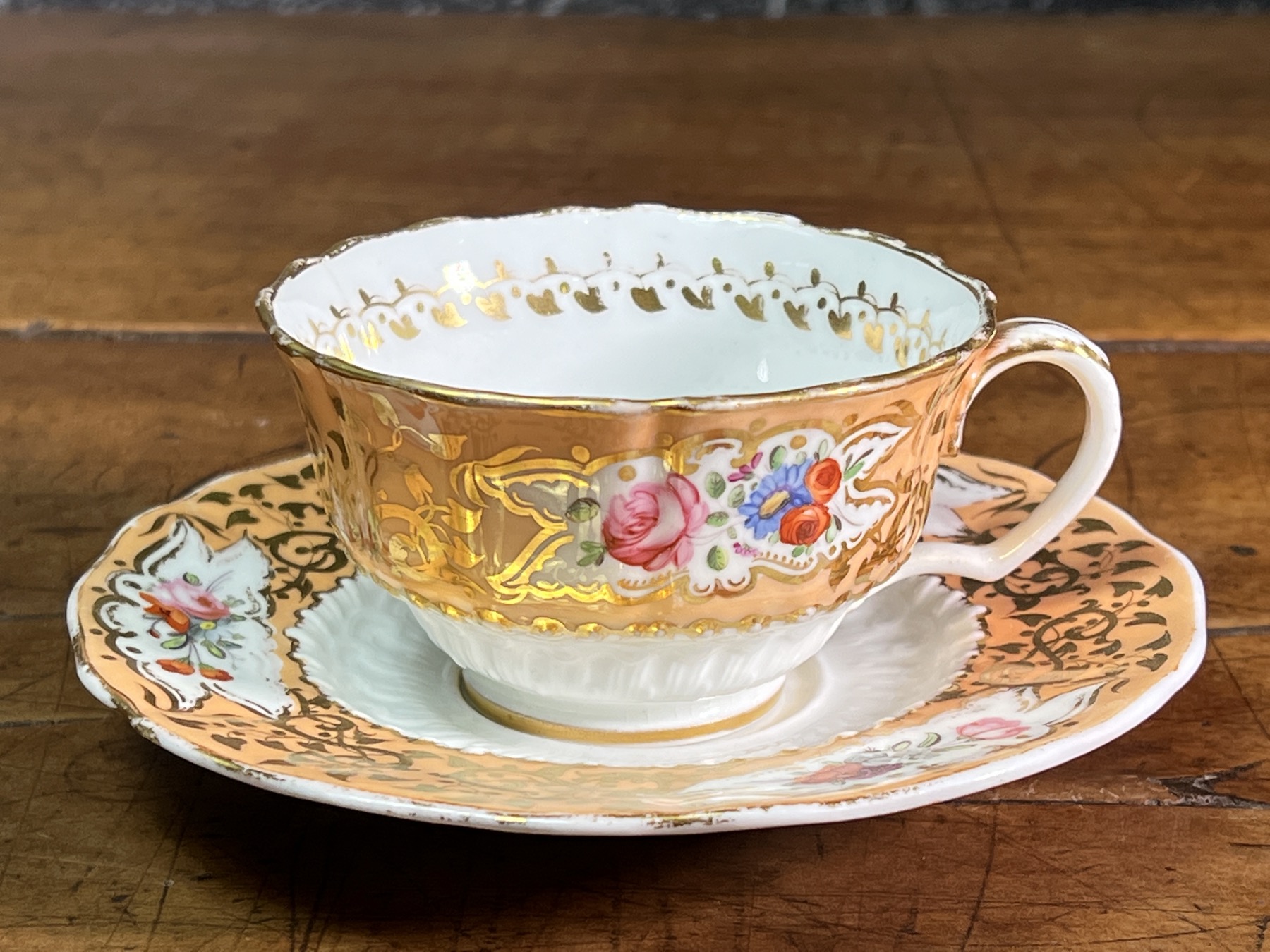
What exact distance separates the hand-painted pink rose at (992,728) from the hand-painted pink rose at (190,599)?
35 cm

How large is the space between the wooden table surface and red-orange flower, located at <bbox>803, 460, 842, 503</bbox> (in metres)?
0.13

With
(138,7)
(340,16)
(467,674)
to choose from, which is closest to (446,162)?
(340,16)

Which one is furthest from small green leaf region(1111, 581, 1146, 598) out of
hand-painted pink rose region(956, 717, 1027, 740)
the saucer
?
hand-painted pink rose region(956, 717, 1027, 740)

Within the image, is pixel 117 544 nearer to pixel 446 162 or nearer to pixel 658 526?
pixel 658 526

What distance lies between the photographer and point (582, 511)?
581 millimetres

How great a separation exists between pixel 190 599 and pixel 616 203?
76cm

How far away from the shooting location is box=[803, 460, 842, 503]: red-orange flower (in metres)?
0.60

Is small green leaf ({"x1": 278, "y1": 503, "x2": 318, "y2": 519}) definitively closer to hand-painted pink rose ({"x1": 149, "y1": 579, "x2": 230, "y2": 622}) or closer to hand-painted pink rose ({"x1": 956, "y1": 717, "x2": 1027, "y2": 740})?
hand-painted pink rose ({"x1": 149, "y1": 579, "x2": 230, "y2": 622})

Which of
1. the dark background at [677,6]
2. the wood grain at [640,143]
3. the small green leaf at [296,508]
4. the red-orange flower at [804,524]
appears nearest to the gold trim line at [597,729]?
the red-orange flower at [804,524]

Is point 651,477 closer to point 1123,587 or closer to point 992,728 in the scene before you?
point 992,728

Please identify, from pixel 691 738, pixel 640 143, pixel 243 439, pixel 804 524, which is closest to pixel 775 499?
pixel 804 524

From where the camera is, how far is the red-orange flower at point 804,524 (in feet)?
1.98

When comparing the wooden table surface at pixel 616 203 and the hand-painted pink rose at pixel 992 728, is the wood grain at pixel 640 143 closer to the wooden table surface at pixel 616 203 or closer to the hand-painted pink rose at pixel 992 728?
the wooden table surface at pixel 616 203

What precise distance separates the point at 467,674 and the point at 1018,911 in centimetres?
27
